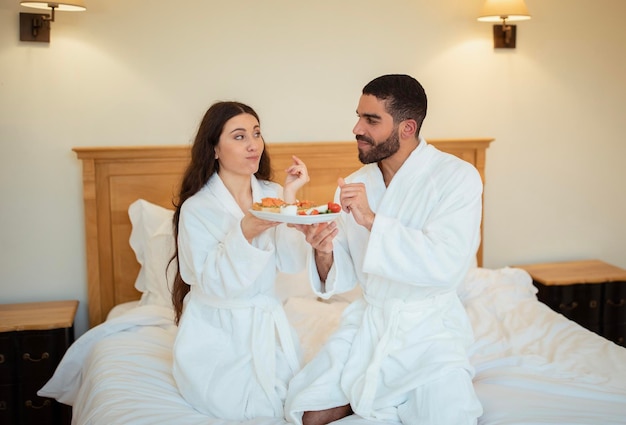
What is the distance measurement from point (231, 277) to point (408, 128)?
0.73m

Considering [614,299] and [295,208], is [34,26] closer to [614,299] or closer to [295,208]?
[295,208]

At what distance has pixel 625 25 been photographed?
3.92m

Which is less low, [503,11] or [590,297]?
[503,11]

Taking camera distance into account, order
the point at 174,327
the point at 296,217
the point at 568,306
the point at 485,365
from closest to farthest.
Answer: the point at 296,217
the point at 485,365
the point at 174,327
the point at 568,306

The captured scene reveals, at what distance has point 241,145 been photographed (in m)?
2.36

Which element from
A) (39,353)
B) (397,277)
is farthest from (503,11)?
(39,353)

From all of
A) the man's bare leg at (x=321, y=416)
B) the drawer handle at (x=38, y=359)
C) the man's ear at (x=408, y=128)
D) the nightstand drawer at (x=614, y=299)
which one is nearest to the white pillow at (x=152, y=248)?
the drawer handle at (x=38, y=359)

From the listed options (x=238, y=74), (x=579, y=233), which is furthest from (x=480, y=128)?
(x=238, y=74)

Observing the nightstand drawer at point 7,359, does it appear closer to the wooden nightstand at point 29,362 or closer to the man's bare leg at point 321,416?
the wooden nightstand at point 29,362

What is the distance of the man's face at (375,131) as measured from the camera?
90.4 inches

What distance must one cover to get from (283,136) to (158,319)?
110 cm

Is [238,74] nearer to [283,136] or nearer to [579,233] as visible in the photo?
[283,136]

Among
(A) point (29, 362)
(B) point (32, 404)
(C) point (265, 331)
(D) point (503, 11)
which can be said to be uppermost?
(D) point (503, 11)

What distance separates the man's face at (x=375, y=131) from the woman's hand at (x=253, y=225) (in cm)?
40
